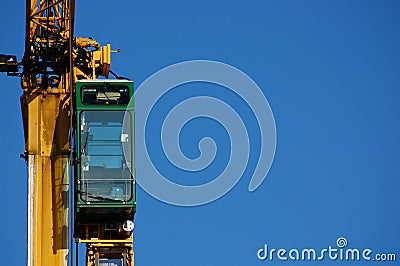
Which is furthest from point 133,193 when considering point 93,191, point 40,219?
point 40,219

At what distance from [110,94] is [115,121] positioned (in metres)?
0.92

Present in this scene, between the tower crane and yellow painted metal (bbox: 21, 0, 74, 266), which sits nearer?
the tower crane

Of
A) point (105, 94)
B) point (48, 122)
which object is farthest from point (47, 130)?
point (105, 94)

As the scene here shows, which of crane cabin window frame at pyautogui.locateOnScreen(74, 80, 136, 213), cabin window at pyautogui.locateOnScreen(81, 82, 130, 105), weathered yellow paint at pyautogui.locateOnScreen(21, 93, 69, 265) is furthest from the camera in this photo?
weathered yellow paint at pyautogui.locateOnScreen(21, 93, 69, 265)

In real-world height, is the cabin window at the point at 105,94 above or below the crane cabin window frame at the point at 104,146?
above

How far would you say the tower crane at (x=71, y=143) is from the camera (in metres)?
45.0

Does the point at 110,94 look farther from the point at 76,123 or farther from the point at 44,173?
A: the point at 44,173

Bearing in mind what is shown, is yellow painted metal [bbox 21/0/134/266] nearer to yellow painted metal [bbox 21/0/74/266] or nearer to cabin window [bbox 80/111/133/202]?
yellow painted metal [bbox 21/0/74/266]

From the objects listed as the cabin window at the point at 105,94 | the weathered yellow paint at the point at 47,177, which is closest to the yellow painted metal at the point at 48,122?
the weathered yellow paint at the point at 47,177

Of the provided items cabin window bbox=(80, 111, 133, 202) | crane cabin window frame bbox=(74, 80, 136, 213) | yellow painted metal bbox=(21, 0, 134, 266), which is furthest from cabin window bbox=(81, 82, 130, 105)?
yellow painted metal bbox=(21, 0, 134, 266)

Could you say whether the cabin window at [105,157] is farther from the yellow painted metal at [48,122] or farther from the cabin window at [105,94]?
the yellow painted metal at [48,122]

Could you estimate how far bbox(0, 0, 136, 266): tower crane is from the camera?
148ft

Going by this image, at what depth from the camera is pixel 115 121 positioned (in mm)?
45656

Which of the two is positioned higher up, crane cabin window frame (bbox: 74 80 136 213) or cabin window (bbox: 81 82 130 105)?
cabin window (bbox: 81 82 130 105)
